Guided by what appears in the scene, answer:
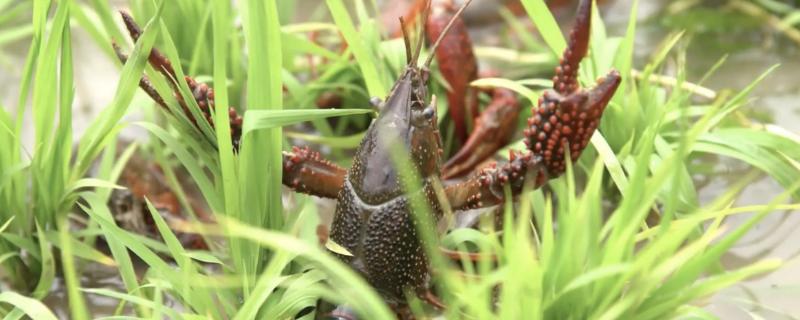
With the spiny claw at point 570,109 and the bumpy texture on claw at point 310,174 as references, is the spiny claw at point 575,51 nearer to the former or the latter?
the spiny claw at point 570,109

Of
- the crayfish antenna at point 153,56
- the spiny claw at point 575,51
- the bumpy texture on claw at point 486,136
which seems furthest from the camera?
the bumpy texture on claw at point 486,136

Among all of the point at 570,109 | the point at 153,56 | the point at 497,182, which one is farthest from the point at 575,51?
the point at 153,56

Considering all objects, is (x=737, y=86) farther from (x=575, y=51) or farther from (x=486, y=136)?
(x=575, y=51)

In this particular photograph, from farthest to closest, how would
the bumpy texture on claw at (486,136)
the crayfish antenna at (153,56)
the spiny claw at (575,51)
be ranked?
1. the bumpy texture on claw at (486,136)
2. the crayfish antenna at (153,56)
3. the spiny claw at (575,51)

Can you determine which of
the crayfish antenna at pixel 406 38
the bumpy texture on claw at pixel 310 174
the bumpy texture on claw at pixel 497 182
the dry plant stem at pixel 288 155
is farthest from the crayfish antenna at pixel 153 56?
the bumpy texture on claw at pixel 497 182

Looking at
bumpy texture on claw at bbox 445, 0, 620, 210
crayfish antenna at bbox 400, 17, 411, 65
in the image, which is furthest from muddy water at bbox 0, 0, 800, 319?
crayfish antenna at bbox 400, 17, 411, 65

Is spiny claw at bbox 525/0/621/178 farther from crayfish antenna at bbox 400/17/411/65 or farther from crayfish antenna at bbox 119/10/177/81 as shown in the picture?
crayfish antenna at bbox 119/10/177/81
